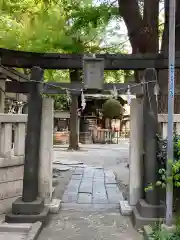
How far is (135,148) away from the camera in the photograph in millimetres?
6301

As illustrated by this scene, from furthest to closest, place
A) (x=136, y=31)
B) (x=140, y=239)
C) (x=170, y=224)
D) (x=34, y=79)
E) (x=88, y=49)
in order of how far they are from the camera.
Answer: (x=88, y=49)
(x=136, y=31)
(x=34, y=79)
(x=140, y=239)
(x=170, y=224)

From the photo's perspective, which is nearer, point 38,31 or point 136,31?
point 136,31

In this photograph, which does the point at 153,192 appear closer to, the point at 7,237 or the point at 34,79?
the point at 7,237

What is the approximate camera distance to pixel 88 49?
1427cm

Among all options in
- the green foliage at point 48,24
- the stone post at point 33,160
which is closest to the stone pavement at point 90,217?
the stone post at point 33,160

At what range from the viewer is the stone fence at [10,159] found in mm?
6121

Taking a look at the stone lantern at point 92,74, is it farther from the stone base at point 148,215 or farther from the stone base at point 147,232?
the stone base at point 147,232

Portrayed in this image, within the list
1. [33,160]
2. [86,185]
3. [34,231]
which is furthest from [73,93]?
[86,185]

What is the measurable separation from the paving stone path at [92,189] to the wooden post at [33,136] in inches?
59.9

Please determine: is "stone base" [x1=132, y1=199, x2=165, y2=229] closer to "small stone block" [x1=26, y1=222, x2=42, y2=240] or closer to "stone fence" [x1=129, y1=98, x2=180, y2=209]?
"stone fence" [x1=129, y1=98, x2=180, y2=209]

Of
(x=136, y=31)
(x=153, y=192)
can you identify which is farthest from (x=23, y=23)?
(x=153, y=192)

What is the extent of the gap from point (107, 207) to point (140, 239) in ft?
5.52

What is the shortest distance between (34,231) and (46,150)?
186cm

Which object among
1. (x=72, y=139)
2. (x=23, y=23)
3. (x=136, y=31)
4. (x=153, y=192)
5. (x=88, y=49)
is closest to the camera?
(x=153, y=192)
